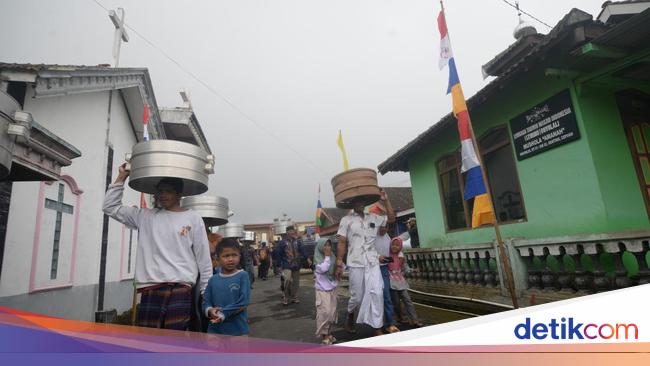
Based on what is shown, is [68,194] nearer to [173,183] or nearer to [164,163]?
[173,183]

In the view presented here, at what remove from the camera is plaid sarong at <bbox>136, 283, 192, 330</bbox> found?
8.50 ft

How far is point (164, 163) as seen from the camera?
9.13ft

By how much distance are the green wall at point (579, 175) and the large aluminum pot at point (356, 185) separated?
3.26 metres

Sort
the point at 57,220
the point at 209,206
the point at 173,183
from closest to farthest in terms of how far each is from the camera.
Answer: the point at 173,183 → the point at 57,220 → the point at 209,206

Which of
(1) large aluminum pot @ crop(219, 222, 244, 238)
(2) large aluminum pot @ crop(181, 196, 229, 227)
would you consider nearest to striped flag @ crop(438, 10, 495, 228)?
(2) large aluminum pot @ crop(181, 196, 229, 227)

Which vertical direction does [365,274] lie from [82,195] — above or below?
below

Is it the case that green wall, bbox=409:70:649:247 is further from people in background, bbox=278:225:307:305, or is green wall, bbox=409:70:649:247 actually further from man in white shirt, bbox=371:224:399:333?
people in background, bbox=278:225:307:305

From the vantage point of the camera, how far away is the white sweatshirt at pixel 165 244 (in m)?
2.70

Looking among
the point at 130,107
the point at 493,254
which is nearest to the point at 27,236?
the point at 130,107

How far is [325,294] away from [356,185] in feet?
5.64

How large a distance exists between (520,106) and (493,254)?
9.04 feet

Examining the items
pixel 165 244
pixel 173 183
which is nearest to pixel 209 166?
pixel 173 183

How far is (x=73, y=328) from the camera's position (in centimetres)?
150

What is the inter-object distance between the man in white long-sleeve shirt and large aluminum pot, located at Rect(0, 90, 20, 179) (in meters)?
0.71
